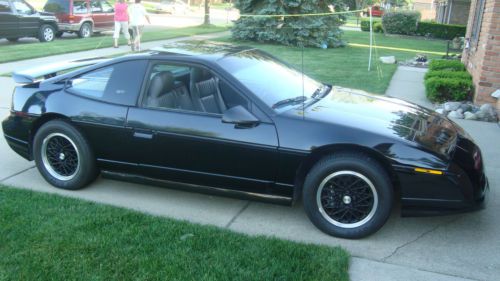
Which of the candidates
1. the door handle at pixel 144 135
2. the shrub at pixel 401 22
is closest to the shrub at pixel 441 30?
the shrub at pixel 401 22

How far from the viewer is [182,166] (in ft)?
13.8

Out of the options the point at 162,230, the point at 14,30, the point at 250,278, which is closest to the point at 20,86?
the point at 162,230

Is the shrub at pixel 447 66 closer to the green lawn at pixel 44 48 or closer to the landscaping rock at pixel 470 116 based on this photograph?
the landscaping rock at pixel 470 116

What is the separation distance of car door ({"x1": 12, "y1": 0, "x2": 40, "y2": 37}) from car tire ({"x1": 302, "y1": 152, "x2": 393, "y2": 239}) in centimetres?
1544

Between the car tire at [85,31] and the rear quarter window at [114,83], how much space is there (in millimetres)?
15807

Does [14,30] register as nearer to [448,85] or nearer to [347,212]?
[448,85]

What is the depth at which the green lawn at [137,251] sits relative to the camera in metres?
3.22

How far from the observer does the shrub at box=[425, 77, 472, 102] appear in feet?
29.3

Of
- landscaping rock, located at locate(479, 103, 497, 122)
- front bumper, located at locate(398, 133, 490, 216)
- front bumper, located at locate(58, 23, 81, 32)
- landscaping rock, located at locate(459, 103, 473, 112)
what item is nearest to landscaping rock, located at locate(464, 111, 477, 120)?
landscaping rock, located at locate(479, 103, 497, 122)

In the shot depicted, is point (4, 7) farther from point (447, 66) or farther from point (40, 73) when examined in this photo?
point (447, 66)

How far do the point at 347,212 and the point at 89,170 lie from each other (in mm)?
2373

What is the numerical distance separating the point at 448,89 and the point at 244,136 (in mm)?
6324

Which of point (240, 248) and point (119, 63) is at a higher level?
point (119, 63)

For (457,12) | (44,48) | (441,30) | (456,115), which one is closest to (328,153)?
(456,115)
